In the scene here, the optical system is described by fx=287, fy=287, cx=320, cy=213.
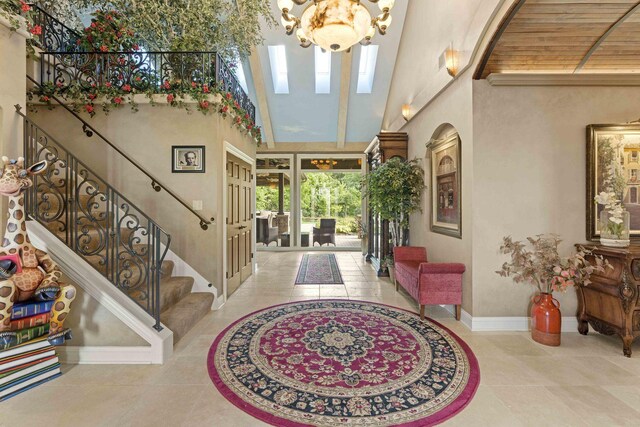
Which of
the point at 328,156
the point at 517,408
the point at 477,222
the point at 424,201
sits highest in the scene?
the point at 328,156

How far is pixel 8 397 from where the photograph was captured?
1959 millimetres

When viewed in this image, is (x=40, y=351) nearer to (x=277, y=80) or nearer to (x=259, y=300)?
(x=259, y=300)

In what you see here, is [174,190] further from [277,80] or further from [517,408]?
[277,80]

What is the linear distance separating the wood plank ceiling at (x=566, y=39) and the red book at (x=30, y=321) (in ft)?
14.5

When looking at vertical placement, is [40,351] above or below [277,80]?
below

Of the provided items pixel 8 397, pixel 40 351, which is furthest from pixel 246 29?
pixel 8 397

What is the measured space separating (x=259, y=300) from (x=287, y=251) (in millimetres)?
4456

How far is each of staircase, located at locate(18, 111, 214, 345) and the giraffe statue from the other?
33 cm

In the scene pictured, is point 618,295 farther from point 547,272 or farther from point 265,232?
point 265,232

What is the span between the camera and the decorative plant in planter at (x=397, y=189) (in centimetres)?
473

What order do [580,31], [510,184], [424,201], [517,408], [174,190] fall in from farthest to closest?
1. [424,201]
2. [174,190]
3. [510,184]
4. [580,31]
5. [517,408]

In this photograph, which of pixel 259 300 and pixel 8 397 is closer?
pixel 8 397

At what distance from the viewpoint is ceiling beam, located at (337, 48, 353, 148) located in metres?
6.31

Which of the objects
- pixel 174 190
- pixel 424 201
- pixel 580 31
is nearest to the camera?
pixel 580 31
